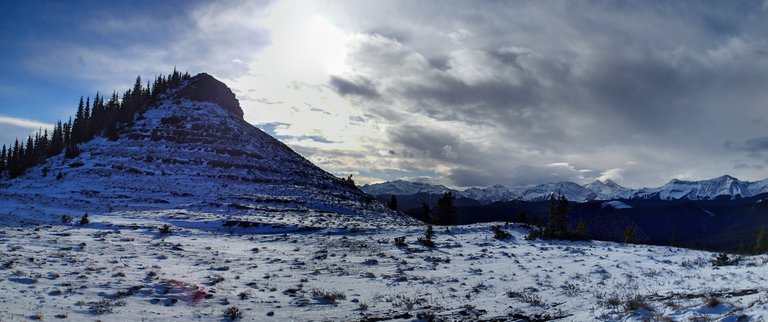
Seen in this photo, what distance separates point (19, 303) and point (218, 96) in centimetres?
13875

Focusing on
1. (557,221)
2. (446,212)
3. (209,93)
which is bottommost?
(446,212)

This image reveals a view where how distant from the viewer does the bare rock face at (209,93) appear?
13312 cm

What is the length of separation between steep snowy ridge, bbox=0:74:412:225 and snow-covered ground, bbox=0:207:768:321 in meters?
27.5

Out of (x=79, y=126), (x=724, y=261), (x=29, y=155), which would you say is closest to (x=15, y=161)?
(x=29, y=155)

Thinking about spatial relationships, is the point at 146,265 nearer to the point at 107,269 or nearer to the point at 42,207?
the point at 107,269

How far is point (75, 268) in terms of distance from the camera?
1795cm

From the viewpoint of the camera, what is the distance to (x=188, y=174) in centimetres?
8000

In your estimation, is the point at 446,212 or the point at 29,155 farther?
the point at 29,155

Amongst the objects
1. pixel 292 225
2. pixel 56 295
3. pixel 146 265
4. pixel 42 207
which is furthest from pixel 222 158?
pixel 56 295

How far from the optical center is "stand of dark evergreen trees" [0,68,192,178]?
98.7 m

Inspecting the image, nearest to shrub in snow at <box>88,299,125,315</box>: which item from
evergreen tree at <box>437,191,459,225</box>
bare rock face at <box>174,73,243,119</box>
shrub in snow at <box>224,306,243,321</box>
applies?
shrub in snow at <box>224,306,243,321</box>

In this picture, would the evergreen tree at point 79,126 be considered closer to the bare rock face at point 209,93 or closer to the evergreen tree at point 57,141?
the evergreen tree at point 57,141

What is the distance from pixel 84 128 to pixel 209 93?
118ft

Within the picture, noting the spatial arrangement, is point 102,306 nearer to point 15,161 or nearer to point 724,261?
point 724,261
